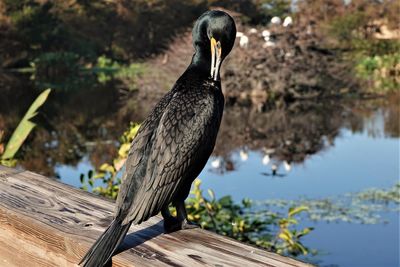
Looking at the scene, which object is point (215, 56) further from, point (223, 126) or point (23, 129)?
point (223, 126)

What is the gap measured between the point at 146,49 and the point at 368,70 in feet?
31.2

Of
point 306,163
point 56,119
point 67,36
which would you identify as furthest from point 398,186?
point 67,36

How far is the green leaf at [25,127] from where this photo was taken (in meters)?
2.81

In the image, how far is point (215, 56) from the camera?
1498mm

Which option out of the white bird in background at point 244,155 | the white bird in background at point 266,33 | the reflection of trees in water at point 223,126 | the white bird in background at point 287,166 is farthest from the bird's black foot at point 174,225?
the white bird in background at point 266,33

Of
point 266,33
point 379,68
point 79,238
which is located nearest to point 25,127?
point 79,238

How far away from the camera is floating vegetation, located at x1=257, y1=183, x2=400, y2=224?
18.0ft

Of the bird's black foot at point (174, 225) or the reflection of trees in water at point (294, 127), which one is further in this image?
the reflection of trees in water at point (294, 127)

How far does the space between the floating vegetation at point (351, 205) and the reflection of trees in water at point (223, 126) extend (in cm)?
131

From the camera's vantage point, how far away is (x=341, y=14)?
24.8 m

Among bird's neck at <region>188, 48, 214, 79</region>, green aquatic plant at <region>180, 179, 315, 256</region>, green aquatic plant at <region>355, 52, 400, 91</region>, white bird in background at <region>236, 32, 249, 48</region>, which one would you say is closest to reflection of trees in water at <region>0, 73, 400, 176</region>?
white bird in background at <region>236, 32, 249, 48</region>

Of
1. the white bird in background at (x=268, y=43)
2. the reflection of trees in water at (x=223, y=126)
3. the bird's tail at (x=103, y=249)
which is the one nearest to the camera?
the bird's tail at (x=103, y=249)

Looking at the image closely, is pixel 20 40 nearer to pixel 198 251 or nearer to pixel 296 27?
pixel 296 27

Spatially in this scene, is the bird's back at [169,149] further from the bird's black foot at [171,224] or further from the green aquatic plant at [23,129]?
the green aquatic plant at [23,129]
